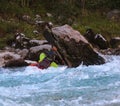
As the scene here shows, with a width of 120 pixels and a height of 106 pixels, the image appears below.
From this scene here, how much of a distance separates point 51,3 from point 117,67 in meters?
18.9

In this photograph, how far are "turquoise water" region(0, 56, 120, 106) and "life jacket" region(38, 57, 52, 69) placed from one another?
0.34 m

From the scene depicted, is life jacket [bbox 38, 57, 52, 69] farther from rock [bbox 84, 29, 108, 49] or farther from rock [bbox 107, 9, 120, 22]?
rock [bbox 107, 9, 120, 22]

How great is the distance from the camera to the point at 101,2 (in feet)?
123

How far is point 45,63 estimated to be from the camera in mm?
17266

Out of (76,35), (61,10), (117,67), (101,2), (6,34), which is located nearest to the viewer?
(117,67)

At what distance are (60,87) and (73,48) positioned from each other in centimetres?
770

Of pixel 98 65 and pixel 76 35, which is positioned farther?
pixel 76 35

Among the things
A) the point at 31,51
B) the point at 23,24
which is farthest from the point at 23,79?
the point at 23,24

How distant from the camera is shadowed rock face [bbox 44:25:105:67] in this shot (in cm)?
1959

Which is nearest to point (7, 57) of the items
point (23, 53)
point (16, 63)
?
point (16, 63)

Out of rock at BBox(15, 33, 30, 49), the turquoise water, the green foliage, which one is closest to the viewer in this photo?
the turquoise water

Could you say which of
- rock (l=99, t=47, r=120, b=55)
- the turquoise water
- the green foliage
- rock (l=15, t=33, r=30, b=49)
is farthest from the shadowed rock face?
the green foliage

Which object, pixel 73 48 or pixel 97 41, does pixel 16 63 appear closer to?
pixel 73 48

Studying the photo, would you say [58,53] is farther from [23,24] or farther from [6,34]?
[23,24]
